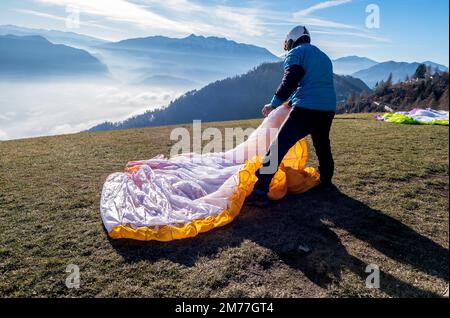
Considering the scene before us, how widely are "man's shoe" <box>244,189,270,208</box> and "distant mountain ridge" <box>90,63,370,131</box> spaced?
17045 cm

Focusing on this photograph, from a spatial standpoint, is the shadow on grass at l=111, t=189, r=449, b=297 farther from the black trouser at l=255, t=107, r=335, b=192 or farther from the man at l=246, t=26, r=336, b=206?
the man at l=246, t=26, r=336, b=206

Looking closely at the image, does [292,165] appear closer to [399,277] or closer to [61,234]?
[399,277]

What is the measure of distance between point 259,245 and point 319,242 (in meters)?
0.90

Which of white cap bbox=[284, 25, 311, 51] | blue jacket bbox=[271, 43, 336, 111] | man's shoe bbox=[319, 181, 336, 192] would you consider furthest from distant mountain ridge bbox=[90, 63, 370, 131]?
blue jacket bbox=[271, 43, 336, 111]

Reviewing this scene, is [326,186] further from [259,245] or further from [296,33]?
[296,33]

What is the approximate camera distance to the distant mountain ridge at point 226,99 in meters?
181

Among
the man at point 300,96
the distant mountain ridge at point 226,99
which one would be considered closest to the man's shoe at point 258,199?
the man at point 300,96

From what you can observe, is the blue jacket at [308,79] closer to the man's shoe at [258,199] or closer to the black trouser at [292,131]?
the black trouser at [292,131]

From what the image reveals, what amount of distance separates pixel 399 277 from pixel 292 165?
3.47 meters

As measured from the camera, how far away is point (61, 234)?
4953 mm

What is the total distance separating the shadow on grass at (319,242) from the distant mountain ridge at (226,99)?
561 ft

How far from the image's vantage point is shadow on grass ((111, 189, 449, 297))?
13.1 ft

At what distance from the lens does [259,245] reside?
4.58 meters
